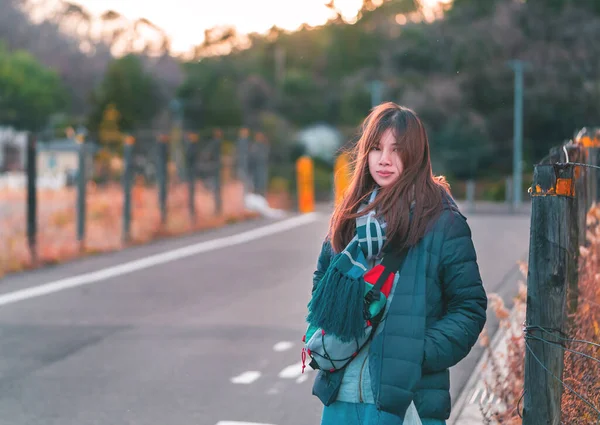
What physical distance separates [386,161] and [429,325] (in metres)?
0.56

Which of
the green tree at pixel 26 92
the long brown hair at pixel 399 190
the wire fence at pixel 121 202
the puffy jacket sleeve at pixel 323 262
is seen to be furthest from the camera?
the green tree at pixel 26 92

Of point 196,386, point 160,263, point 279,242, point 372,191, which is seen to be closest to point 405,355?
point 372,191

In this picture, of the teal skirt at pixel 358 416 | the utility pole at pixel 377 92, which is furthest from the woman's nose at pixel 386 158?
the utility pole at pixel 377 92

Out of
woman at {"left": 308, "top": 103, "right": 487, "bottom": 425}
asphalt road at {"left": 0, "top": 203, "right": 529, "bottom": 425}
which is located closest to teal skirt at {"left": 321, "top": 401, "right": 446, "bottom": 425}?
woman at {"left": 308, "top": 103, "right": 487, "bottom": 425}

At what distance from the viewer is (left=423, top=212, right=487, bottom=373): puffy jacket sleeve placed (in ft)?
9.09

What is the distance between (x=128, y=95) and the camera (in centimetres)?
6525

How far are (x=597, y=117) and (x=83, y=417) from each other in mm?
32117

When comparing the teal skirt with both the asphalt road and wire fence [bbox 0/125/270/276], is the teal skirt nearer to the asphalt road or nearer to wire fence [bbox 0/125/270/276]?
the asphalt road

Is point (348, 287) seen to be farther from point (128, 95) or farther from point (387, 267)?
point (128, 95)

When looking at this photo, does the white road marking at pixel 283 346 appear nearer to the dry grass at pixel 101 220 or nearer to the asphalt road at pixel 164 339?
the asphalt road at pixel 164 339

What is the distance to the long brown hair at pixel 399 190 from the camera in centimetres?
281

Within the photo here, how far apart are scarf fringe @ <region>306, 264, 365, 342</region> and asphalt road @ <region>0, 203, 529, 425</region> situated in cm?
252

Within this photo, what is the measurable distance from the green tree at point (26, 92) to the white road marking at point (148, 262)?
62.2 meters

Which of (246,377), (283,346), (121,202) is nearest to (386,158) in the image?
(246,377)
